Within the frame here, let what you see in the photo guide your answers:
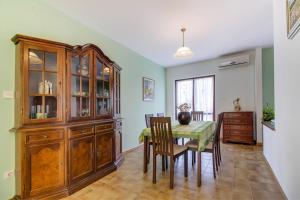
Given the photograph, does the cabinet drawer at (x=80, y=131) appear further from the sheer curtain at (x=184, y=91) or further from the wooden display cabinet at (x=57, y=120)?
the sheer curtain at (x=184, y=91)

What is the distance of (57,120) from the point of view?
A: 2131mm

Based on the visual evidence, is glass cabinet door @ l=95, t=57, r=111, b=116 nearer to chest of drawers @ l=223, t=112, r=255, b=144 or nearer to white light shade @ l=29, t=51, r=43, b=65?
white light shade @ l=29, t=51, r=43, b=65

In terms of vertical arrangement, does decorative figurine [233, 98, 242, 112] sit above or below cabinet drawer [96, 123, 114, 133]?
above

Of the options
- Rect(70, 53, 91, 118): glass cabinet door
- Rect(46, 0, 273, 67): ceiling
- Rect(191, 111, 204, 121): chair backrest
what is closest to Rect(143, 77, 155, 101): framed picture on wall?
Rect(46, 0, 273, 67): ceiling

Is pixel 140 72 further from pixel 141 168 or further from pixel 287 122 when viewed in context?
pixel 287 122

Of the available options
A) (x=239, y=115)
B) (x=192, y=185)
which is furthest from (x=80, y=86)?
(x=239, y=115)

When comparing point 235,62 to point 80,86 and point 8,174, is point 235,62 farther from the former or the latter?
point 8,174

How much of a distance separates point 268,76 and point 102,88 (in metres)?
4.74

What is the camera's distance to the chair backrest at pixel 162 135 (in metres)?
2.34

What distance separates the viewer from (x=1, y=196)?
6.12 feet

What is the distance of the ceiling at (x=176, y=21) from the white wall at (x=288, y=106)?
2.64 ft

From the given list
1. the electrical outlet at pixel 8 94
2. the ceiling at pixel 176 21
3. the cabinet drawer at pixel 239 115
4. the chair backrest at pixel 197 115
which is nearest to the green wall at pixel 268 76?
the ceiling at pixel 176 21

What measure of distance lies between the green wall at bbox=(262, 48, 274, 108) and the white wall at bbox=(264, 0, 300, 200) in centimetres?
311

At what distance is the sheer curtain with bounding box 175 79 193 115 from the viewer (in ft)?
20.1
